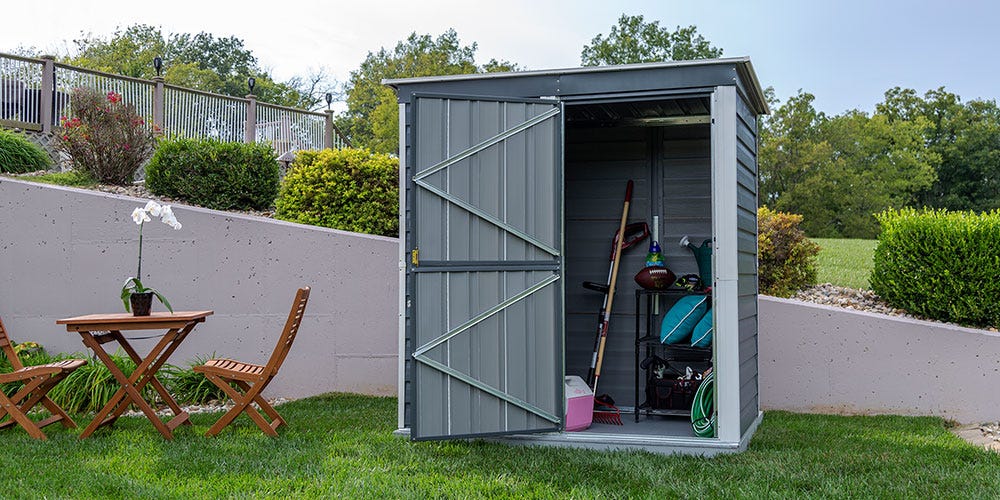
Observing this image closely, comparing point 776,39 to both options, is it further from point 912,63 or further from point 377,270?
point 377,270

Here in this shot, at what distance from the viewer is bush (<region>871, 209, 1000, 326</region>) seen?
6.26 metres

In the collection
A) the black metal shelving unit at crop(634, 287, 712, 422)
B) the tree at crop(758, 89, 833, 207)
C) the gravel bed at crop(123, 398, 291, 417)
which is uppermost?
the tree at crop(758, 89, 833, 207)

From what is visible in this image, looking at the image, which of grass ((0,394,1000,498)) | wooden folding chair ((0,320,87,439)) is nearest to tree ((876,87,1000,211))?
grass ((0,394,1000,498))

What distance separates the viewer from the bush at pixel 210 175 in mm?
7938

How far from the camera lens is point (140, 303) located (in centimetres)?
521

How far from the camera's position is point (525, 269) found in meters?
4.84

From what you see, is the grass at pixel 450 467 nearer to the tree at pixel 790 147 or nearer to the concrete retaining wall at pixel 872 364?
the concrete retaining wall at pixel 872 364

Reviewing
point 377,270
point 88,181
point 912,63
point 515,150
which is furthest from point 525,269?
point 912,63

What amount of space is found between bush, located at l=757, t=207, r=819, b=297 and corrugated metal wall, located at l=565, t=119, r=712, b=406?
1670 millimetres

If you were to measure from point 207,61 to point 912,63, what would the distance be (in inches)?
970

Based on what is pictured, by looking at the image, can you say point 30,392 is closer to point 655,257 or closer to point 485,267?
point 485,267

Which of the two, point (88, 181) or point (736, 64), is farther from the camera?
point (88, 181)

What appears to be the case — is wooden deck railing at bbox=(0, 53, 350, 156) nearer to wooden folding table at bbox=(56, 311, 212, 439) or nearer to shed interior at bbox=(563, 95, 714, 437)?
wooden folding table at bbox=(56, 311, 212, 439)

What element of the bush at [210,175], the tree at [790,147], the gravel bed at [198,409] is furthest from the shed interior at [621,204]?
the tree at [790,147]
